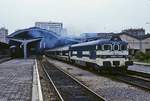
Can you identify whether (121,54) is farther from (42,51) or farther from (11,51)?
(42,51)

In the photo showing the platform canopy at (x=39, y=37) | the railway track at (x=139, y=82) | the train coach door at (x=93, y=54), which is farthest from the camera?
the platform canopy at (x=39, y=37)

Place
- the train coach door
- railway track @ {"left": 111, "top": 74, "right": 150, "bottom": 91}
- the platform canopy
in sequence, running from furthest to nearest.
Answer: the platform canopy < the train coach door < railway track @ {"left": 111, "top": 74, "right": 150, "bottom": 91}

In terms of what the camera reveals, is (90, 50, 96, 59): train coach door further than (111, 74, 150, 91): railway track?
Yes

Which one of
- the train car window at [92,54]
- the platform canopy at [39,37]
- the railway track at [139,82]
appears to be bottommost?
the railway track at [139,82]

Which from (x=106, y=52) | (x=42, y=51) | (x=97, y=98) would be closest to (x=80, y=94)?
(x=97, y=98)

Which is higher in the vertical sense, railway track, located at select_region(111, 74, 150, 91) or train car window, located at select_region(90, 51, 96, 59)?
train car window, located at select_region(90, 51, 96, 59)

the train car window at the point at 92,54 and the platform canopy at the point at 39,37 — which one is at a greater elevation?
the platform canopy at the point at 39,37

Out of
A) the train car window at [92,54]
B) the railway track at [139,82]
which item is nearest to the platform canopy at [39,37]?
the train car window at [92,54]

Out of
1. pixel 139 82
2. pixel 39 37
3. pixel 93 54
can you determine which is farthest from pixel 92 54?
pixel 39 37

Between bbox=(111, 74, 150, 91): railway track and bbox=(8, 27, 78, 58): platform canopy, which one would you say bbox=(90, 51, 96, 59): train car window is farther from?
bbox=(8, 27, 78, 58): platform canopy

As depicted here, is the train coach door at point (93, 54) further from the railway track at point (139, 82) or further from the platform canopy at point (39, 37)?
the platform canopy at point (39, 37)

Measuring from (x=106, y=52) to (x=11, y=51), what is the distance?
58.5 meters

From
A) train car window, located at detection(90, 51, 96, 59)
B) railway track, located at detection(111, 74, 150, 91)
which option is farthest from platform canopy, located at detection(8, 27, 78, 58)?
railway track, located at detection(111, 74, 150, 91)

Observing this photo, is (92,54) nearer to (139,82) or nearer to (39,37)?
(139,82)
